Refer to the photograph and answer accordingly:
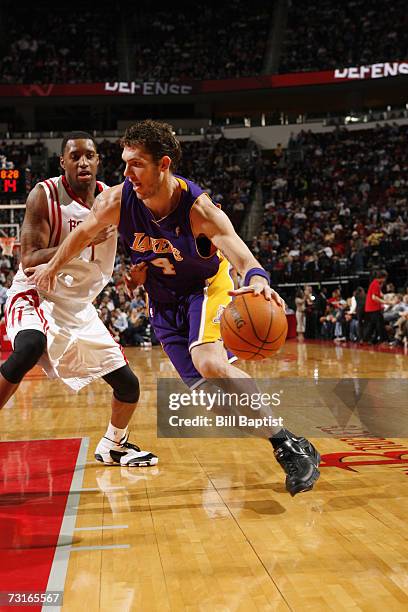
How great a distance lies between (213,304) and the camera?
354 centimetres

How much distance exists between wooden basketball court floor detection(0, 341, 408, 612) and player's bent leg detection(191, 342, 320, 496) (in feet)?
0.58

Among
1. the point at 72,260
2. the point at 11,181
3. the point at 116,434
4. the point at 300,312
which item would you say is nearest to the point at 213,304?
the point at 72,260

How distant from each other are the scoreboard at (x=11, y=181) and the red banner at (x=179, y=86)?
1492 cm

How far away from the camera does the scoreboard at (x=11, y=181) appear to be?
13.2m

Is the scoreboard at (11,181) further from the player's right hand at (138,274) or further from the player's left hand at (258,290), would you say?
the player's left hand at (258,290)

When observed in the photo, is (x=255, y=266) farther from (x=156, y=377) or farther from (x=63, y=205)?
(x=156, y=377)

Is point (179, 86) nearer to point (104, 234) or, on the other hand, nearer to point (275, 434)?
point (104, 234)

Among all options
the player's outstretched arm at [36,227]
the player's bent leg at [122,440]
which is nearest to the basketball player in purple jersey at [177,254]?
the player's outstretched arm at [36,227]

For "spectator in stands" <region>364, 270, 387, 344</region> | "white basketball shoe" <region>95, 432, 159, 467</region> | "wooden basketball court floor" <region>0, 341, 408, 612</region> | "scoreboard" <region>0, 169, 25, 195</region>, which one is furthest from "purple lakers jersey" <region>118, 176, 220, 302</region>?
"scoreboard" <region>0, 169, 25, 195</region>

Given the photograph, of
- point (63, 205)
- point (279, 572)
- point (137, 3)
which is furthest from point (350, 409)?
point (137, 3)

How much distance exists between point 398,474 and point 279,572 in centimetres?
160

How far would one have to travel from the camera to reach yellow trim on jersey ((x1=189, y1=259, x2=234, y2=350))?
3.47 m

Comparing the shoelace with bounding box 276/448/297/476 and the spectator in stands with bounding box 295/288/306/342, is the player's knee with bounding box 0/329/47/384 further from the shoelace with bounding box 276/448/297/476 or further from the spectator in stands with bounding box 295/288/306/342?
the spectator in stands with bounding box 295/288/306/342

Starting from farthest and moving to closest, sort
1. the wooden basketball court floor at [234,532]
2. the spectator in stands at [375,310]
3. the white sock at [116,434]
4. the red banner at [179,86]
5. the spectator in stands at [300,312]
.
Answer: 1. the red banner at [179,86]
2. the spectator in stands at [300,312]
3. the spectator in stands at [375,310]
4. the white sock at [116,434]
5. the wooden basketball court floor at [234,532]
